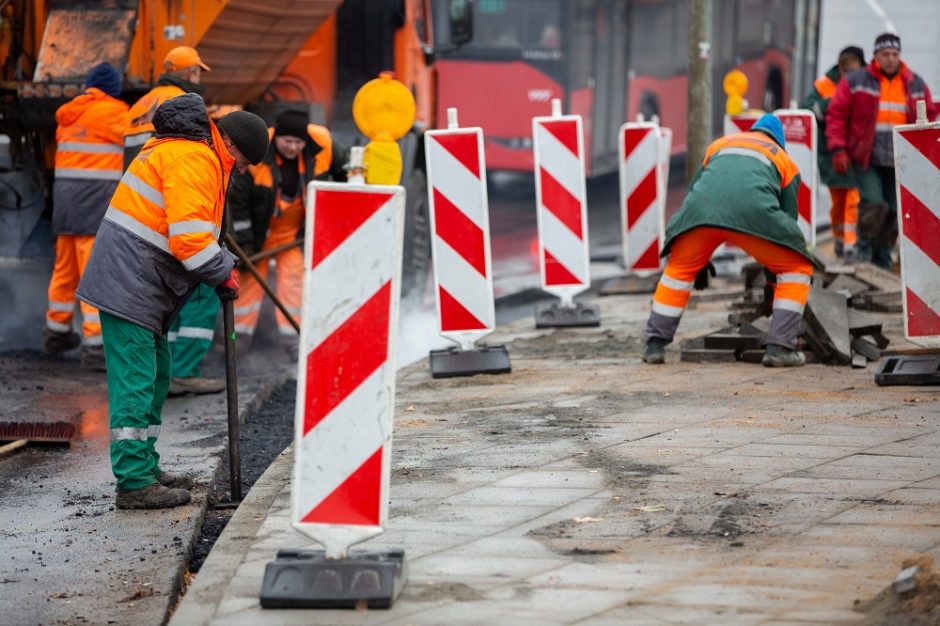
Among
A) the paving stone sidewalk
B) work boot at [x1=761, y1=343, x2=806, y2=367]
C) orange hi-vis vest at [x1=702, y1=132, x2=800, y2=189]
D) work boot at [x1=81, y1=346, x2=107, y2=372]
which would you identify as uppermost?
orange hi-vis vest at [x1=702, y1=132, x2=800, y2=189]

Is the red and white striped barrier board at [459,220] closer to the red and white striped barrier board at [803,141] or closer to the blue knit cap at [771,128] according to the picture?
the blue knit cap at [771,128]

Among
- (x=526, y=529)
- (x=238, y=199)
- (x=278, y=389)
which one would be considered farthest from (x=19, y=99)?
(x=526, y=529)

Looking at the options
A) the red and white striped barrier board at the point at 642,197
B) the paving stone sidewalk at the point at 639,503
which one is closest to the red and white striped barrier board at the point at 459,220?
the paving stone sidewalk at the point at 639,503

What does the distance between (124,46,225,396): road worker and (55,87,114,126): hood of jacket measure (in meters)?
0.61

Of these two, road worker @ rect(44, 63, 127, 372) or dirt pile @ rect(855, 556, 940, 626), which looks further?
road worker @ rect(44, 63, 127, 372)

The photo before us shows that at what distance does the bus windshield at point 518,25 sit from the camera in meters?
18.4

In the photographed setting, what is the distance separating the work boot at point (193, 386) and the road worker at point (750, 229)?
7.96 ft

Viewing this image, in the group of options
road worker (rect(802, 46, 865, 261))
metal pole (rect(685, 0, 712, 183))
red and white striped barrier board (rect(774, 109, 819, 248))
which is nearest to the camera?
red and white striped barrier board (rect(774, 109, 819, 248))

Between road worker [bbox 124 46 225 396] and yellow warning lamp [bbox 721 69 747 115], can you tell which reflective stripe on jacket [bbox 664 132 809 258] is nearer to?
road worker [bbox 124 46 225 396]

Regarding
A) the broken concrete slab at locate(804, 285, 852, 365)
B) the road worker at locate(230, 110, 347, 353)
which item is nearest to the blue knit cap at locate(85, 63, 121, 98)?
the road worker at locate(230, 110, 347, 353)

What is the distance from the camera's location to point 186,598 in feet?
15.0

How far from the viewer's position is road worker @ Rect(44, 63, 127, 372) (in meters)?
9.42

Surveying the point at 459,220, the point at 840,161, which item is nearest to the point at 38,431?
the point at 459,220

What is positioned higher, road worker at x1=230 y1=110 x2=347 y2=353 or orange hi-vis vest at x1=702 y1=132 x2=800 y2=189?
orange hi-vis vest at x1=702 y1=132 x2=800 y2=189
